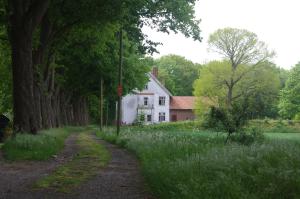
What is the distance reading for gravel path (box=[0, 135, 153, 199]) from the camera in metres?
9.34

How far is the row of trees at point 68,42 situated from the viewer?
2100 cm

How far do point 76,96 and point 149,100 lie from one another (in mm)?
42950

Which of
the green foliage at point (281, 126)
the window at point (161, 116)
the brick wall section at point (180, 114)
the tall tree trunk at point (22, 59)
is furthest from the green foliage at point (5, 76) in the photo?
the brick wall section at point (180, 114)

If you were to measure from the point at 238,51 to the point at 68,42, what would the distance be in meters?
55.3

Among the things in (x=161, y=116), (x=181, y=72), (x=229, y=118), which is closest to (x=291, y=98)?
(x=161, y=116)

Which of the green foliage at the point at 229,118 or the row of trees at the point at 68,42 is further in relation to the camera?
the row of trees at the point at 68,42

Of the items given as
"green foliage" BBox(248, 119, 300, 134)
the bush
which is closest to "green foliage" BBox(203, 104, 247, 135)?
the bush

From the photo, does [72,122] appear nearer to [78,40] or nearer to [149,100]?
[78,40]

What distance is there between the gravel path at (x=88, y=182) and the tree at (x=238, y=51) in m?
69.3

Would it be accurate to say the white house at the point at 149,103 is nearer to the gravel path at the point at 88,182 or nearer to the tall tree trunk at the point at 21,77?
the tall tree trunk at the point at 21,77

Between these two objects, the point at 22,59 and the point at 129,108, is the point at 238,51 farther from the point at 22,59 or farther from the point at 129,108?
the point at 22,59

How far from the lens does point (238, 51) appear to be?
84.4 m

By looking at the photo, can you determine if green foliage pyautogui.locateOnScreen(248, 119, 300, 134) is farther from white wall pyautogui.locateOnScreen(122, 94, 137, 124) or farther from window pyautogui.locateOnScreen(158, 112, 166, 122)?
window pyautogui.locateOnScreen(158, 112, 166, 122)

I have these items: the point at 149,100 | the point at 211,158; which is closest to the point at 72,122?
the point at 149,100
